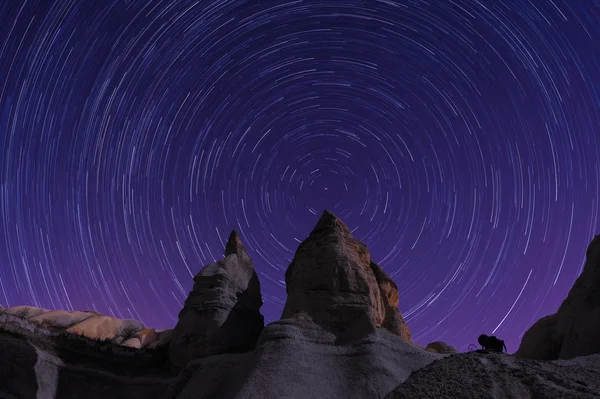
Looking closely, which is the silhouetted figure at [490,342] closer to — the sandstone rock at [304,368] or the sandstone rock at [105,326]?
the sandstone rock at [304,368]

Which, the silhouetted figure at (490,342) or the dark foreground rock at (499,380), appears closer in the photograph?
the dark foreground rock at (499,380)

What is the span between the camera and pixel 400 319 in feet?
104

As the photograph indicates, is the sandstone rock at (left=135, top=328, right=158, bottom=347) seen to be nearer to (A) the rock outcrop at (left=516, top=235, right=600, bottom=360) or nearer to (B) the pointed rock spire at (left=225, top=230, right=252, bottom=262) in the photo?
(B) the pointed rock spire at (left=225, top=230, right=252, bottom=262)

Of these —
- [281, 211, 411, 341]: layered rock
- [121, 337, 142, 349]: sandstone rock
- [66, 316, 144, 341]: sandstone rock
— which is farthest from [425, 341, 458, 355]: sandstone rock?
[66, 316, 144, 341]: sandstone rock

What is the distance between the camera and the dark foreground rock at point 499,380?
877 cm

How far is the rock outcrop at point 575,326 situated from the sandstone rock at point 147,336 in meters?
43.3

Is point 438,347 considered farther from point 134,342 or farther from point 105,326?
point 105,326

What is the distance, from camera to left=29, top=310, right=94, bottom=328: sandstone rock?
5334 centimetres

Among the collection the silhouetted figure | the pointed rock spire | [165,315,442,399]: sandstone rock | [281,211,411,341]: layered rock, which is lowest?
the silhouetted figure

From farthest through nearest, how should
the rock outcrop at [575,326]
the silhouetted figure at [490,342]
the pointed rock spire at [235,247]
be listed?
the pointed rock spire at [235,247], the rock outcrop at [575,326], the silhouetted figure at [490,342]

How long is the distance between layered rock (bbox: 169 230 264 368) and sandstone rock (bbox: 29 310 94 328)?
31.4 metres

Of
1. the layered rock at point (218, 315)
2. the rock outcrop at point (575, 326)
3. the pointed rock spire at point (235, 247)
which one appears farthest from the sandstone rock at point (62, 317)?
the rock outcrop at point (575, 326)

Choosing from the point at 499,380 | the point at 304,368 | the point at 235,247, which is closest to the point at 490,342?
the point at 499,380

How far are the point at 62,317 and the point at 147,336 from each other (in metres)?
11.4
